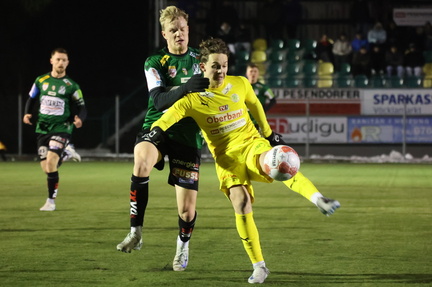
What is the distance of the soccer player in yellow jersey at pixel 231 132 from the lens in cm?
673

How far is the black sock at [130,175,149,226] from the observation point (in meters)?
7.52

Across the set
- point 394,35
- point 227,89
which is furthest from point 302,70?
point 227,89

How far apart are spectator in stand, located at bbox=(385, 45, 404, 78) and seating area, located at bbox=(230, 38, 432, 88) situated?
306mm

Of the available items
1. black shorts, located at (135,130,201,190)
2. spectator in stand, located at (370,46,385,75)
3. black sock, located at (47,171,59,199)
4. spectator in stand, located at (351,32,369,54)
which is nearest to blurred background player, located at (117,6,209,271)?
black shorts, located at (135,130,201,190)

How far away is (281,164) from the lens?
633 cm

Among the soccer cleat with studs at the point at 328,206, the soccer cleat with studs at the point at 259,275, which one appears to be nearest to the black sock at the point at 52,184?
the soccer cleat with studs at the point at 259,275

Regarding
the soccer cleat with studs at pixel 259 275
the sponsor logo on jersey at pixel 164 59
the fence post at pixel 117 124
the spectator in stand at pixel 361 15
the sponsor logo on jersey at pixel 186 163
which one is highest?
the spectator in stand at pixel 361 15

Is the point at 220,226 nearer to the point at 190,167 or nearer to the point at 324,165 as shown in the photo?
the point at 190,167

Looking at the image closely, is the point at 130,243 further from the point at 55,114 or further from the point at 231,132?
the point at 55,114

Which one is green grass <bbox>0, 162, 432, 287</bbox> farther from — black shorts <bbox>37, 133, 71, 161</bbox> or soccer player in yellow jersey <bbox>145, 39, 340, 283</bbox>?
black shorts <bbox>37, 133, 71, 161</bbox>

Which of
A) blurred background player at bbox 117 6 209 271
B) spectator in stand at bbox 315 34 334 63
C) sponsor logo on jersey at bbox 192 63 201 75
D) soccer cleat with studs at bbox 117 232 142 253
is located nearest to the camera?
soccer cleat with studs at bbox 117 232 142 253

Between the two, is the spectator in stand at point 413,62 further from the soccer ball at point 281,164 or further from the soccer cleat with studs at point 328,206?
the soccer cleat with studs at point 328,206

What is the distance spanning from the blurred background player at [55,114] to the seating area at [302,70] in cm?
1512

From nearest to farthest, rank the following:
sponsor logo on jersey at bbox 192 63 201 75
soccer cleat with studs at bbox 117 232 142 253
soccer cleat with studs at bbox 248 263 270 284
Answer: soccer cleat with studs at bbox 248 263 270 284, soccer cleat with studs at bbox 117 232 142 253, sponsor logo on jersey at bbox 192 63 201 75
